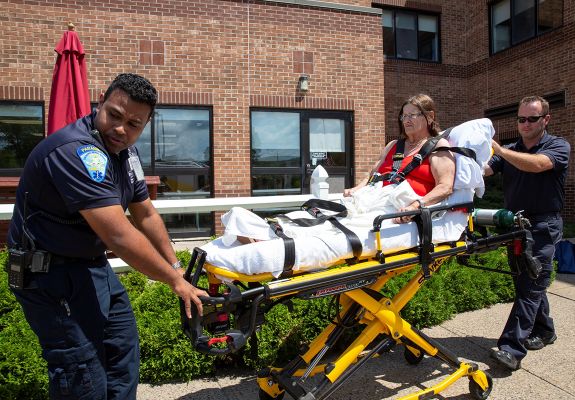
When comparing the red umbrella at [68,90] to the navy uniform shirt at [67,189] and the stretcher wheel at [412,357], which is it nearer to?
the navy uniform shirt at [67,189]

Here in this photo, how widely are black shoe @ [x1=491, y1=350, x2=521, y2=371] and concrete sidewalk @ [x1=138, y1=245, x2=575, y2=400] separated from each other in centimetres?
8

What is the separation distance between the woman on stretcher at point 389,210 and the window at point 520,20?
11.3 meters

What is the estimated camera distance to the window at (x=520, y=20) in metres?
12.6

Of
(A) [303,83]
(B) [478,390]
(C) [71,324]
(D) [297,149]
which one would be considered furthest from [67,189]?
(D) [297,149]

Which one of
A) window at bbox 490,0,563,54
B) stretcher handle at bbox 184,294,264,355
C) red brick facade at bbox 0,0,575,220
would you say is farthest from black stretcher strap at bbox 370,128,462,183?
window at bbox 490,0,563,54

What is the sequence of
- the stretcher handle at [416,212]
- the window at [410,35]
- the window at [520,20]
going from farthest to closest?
the window at [410,35] → the window at [520,20] → the stretcher handle at [416,212]

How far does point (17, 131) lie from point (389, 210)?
7824mm

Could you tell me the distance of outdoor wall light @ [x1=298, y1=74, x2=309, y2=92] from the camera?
31.2 feet

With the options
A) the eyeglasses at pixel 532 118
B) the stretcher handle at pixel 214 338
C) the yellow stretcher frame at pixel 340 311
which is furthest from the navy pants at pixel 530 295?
the stretcher handle at pixel 214 338

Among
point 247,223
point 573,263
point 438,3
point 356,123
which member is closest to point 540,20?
point 438,3

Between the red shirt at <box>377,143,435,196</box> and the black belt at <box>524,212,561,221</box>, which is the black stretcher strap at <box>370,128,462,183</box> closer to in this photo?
the red shirt at <box>377,143,435,196</box>

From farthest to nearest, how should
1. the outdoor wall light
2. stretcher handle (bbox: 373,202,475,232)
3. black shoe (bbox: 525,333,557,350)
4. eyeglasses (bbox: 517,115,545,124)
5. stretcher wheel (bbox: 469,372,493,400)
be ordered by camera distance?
the outdoor wall light → black shoe (bbox: 525,333,557,350) → eyeglasses (bbox: 517,115,545,124) → stretcher wheel (bbox: 469,372,493,400) → stretcher handle (bbox: 373,202,475,232)

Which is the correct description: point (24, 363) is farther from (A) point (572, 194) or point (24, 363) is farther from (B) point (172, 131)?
(A) point (572, 194)

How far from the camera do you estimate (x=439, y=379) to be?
348 centimetres
